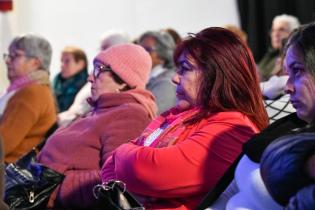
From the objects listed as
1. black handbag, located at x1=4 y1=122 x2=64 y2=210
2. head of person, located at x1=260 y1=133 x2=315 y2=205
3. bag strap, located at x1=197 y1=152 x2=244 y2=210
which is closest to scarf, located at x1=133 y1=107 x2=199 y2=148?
bag strap, located at x1=197 y1=152 x2=244 y2=210

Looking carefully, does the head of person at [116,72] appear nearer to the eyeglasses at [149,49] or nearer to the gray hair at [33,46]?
the gray hair at [33,46]

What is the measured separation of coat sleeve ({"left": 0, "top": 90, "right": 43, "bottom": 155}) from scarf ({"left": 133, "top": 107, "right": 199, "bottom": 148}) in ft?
4.43

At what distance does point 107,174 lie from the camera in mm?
2510

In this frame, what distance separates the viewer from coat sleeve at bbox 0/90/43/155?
363 cm

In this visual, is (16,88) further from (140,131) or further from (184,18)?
(184,18)

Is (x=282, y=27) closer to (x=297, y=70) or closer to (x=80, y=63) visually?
(x=80, y=63)

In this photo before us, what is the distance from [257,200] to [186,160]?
0.46 m

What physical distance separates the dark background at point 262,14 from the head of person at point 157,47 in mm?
1826

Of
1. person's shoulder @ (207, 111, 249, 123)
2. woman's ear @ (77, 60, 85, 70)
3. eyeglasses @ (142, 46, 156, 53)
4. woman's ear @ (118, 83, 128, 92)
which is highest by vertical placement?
person's shoulder @ (207, 111, 249, 123)

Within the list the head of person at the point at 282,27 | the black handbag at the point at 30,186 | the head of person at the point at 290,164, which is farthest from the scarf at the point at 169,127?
the head of person at the point at 282,27

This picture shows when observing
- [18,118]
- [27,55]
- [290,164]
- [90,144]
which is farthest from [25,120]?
[290,164]

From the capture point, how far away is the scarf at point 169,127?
228 cm

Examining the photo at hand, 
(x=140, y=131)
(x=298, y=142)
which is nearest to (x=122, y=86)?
(x=140, y=131)

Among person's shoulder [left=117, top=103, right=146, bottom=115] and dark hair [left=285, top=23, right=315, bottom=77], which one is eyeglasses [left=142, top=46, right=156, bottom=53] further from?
dark hair [left=285, top=23, right=315, bottom=77]
